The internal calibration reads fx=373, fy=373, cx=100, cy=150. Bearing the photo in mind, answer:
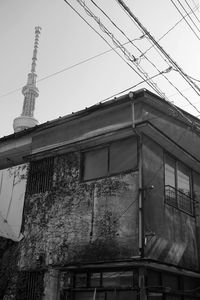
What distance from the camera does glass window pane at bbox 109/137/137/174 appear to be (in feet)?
41.2

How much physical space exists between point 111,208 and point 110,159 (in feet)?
6.00

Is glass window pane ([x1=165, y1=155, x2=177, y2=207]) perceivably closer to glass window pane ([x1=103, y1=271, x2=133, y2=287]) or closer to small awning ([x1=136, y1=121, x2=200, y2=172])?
small awning ([x1=136, y1=121, x2=200, y2=172])

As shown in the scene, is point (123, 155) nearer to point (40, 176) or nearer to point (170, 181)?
point (170, 181)

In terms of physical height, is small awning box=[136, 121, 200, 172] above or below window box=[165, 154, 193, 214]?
above

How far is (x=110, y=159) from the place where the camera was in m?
13.1

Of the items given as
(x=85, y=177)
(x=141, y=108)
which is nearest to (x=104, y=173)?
(x=85, y=177)

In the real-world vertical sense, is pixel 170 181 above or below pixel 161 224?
above

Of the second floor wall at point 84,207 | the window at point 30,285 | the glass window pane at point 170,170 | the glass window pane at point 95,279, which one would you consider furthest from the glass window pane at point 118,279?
the glass window pane at point 170,170

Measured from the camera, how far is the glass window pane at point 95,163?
13.2m

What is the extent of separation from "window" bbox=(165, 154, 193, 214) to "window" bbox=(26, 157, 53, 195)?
14.7 feet

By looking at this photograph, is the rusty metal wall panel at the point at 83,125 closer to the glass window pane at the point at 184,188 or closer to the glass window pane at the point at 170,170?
the glass window pane at the point at 170,170

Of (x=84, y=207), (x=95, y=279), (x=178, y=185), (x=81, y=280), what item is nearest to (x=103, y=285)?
(x=95, y=279)

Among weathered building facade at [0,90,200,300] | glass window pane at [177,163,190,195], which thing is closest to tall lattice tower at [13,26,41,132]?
weathered building facade at [0,90,200,300]

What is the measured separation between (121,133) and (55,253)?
186 inches
